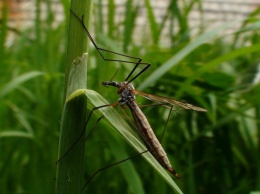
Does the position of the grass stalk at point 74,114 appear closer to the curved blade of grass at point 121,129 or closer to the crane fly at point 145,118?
the curved blade of grass at point 121,129

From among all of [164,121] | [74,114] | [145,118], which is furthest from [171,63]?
[74,114]

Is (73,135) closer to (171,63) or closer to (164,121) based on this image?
(171,63)

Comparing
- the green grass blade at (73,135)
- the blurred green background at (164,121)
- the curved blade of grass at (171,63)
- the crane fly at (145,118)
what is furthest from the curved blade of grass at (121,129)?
the blurred green background at (164,121)

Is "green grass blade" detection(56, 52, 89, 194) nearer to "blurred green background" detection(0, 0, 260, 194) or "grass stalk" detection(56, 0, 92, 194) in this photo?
"grass stalk" detection(56, 0, 92, 194)

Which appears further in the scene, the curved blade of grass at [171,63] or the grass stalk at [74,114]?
the curved blade of grass at [171,63]

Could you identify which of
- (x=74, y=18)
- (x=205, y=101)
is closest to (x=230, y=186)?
(x=205, y=101)

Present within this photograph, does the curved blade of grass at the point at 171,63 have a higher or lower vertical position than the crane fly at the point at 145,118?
higher

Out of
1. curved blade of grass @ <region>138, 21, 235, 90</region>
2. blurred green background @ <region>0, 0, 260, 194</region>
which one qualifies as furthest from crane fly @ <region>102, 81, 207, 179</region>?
blurred green background @ <region>0, 0, 260, 194</region>

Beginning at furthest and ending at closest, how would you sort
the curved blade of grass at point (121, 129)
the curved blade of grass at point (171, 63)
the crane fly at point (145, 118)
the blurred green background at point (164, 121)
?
the blurred green background at point (164, 121) < the curved blade of grass at point (171, 63) < the crane fly at point (145, 118) < the curved blade of grass at point (121, 129)
